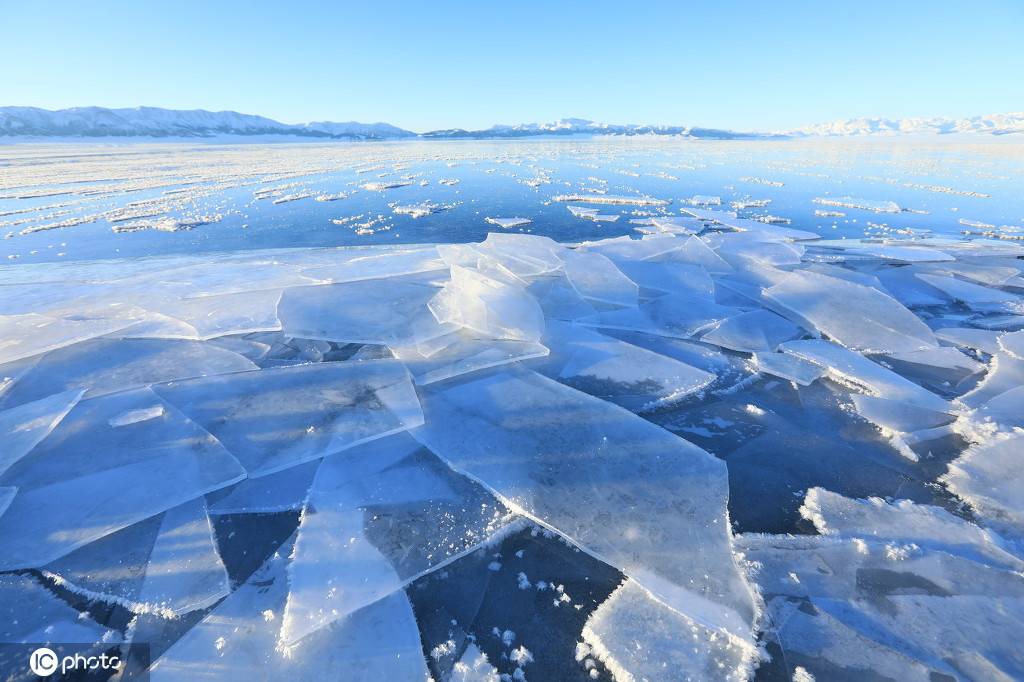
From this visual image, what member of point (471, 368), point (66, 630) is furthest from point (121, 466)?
point (471, 368)

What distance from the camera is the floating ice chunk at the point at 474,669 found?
136 centimetres

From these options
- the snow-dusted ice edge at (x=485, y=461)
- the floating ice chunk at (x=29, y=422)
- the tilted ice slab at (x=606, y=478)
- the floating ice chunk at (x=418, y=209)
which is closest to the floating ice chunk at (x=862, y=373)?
the snow-dusted ice edge at (x=485, y=461)

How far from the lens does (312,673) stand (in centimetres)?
134

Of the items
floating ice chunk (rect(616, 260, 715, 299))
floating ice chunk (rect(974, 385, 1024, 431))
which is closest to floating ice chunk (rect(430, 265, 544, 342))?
floating ice chunk (rect(616, 260, 715, 299))

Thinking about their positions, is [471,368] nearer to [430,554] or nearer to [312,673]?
[430,554]

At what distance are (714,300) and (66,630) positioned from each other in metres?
4.97

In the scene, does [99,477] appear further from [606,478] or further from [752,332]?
[752,332]

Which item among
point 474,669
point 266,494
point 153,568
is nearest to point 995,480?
point 474,669

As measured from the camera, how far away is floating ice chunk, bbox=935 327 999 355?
352 cm

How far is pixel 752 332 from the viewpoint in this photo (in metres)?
3.75

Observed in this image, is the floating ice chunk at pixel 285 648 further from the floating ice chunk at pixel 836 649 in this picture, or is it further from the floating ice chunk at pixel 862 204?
the floating ice chunk at pixel 862 204

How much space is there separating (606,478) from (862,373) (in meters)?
2.31

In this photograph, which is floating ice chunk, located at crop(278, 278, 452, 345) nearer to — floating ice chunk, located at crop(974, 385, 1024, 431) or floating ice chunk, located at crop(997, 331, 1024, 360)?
floating ice chunk, located at crop(974, 385, 1024, 431)

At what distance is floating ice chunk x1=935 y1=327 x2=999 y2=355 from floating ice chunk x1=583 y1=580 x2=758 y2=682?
3.83m
